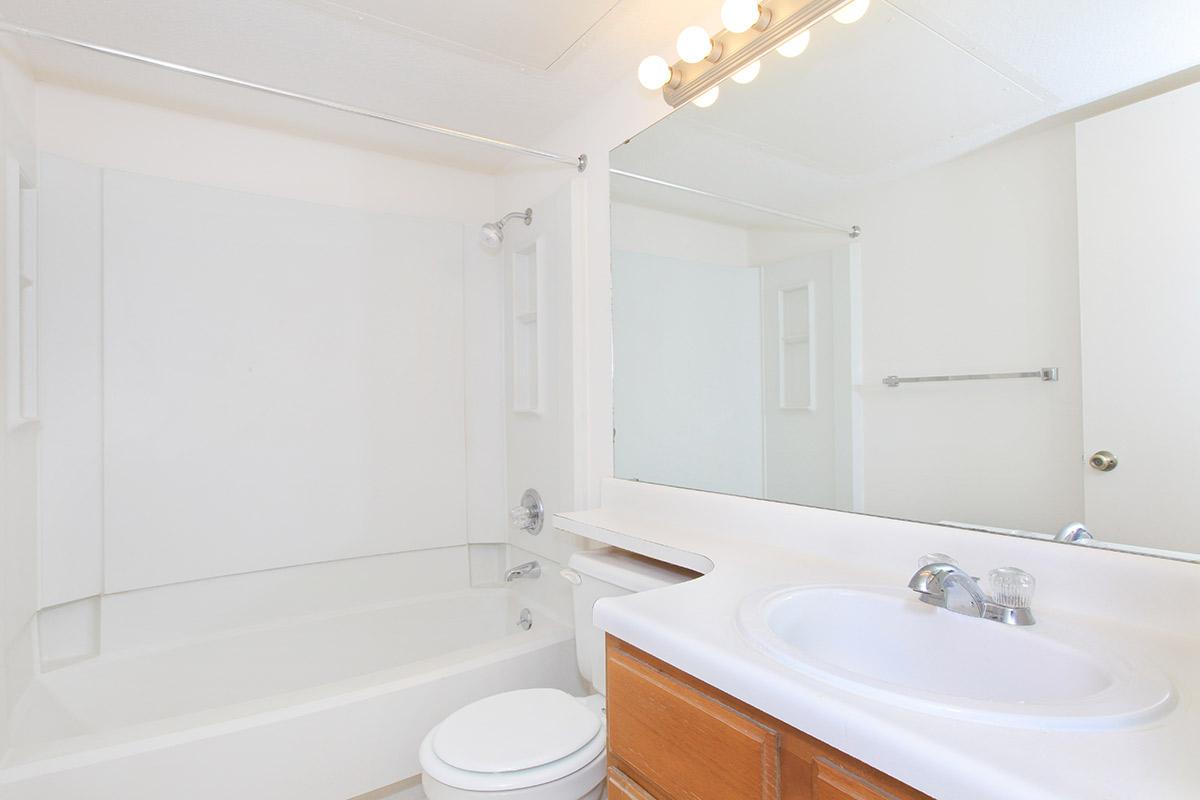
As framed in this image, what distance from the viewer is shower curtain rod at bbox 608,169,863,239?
133 centimetres

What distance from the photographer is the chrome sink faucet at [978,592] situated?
868mm

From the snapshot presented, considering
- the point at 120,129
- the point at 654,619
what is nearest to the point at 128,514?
the point at 120,129

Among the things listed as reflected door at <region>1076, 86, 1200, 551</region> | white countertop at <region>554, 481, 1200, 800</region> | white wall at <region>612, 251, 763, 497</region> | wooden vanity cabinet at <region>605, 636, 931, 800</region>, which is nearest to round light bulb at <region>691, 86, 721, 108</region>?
white wall at <region>612, 251, 763, 497</region>

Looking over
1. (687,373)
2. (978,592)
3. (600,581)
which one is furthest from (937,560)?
(687,373)

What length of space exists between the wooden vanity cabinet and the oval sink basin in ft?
0.27

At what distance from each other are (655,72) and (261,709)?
75.4 inches

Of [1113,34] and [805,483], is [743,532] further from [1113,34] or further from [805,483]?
[1113,34]

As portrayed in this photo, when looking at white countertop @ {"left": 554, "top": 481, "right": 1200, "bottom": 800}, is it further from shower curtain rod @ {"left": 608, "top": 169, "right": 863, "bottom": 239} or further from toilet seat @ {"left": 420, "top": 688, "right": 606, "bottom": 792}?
shower curtain rod @ {"left": 608, "top": 169, "right": 863, "bottom": 239}

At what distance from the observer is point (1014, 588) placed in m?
0.87

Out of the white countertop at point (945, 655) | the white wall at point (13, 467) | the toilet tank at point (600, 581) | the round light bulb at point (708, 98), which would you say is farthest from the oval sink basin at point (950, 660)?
the white wall at point (13, 467)

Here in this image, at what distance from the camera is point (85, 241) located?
6.24 feet

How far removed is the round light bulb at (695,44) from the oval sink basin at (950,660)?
126cm

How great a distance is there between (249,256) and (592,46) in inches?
57.4

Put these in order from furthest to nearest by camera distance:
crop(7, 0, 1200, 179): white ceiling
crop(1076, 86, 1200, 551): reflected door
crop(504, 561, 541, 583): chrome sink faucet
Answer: crop(504, 561, 541, 583): chrome sink faucet < crop(7, 0, 1200, 179): white ceiling < crop(1076, 86, 1200, 551): reflected door
